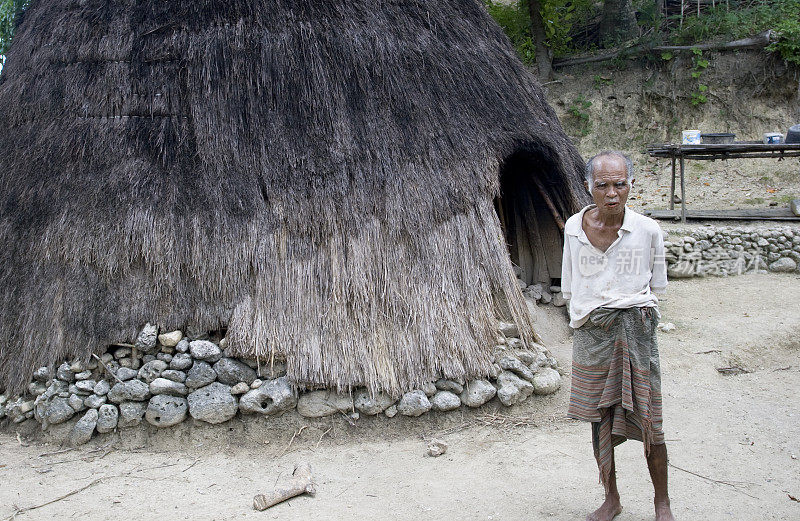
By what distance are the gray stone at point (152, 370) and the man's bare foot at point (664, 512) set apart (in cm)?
314

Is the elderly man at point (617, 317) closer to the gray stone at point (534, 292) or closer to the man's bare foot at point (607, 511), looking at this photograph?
the man's bare foot at point (607, 511)

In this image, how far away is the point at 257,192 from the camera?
456 cm

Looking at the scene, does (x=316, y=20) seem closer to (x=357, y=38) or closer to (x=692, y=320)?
(x=357, y=38)

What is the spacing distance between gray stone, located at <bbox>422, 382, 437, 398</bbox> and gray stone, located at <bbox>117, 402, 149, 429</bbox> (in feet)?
6.22

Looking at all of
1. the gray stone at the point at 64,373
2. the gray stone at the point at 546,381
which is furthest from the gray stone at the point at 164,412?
the gray stone at the point at 546,381

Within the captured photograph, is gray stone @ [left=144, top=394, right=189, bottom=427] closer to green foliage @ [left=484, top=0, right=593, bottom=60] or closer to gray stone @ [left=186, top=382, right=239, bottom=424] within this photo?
gray stone @ [left=186, top=382, right=239, bottom=424]

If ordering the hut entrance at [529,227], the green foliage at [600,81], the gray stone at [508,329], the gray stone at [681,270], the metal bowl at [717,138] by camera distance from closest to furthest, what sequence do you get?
the gray stone at [508,329] < the hut entrance at [529,227] < the gray stone at [681,270] < the metal bowl at [717,138] < the green foliage at [600,81]

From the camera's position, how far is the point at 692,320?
270 inches

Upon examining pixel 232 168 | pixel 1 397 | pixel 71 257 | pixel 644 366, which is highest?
pixel 232 168

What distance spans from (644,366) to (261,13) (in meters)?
3.82

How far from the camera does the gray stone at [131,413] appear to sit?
430 cm

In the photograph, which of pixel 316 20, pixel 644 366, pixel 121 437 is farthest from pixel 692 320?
pixel 121 437

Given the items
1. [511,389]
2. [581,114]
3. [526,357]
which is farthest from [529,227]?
[581,114]

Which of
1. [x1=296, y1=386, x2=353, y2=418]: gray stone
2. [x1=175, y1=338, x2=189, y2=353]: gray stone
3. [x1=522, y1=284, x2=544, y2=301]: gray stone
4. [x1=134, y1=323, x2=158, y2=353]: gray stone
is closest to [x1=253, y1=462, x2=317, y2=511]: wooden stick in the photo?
[x1=296, y1=386, x2=353, y2=418]: gray stone
